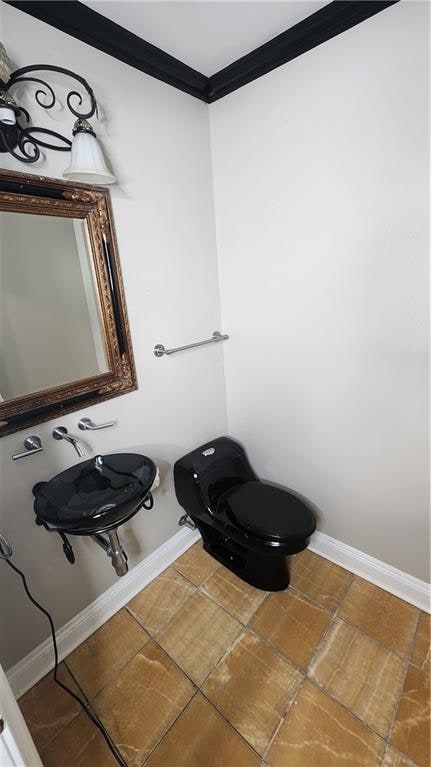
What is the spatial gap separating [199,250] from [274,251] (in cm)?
36

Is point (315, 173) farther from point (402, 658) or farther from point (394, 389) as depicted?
point (402, 658)

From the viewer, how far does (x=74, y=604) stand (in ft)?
4.16

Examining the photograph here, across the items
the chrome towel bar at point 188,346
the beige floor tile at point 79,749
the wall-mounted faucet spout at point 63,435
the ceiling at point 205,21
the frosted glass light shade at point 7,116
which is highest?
the ceiling at point 205,21

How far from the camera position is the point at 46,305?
1.03 meters

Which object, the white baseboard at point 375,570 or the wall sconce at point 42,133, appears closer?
the wall sconce at point 42,133

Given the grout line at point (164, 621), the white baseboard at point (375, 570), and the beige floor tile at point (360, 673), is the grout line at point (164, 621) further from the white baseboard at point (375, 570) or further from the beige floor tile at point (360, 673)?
the white baseboard at point (375, 570)

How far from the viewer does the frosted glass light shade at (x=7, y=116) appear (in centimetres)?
81

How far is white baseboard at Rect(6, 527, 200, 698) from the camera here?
45.2 inches

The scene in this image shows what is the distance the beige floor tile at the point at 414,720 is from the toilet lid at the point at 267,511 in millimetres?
569

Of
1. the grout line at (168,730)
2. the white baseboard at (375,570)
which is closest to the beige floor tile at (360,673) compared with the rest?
the white baseboard at (375,570)

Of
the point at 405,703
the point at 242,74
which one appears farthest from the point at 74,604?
the point at 242,74

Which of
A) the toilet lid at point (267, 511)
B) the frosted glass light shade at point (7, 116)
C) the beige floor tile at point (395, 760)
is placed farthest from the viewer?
the toilet lid at point (267, 511)

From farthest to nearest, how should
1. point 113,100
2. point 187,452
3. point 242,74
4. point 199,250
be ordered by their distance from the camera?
point 187,452 < point 199,250 < point 242,74 < point 113,100

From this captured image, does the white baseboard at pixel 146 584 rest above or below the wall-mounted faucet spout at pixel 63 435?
below
